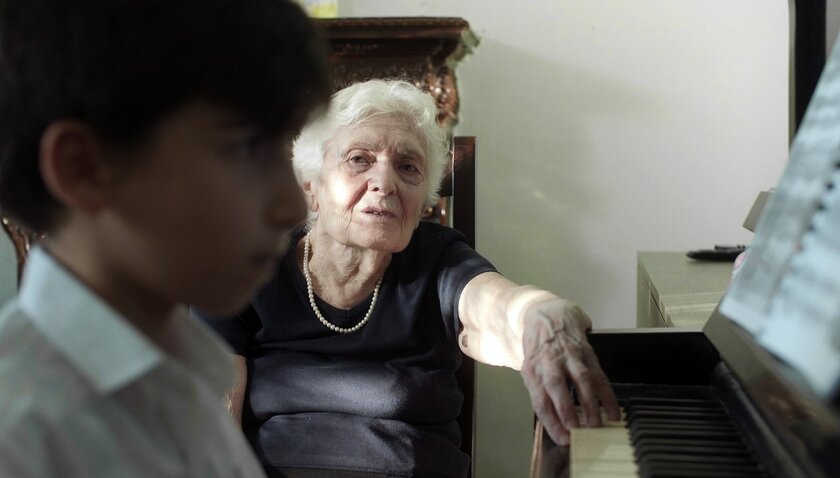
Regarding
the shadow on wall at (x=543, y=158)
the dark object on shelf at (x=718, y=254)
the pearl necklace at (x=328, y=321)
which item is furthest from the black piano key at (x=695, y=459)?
the shadow on wall at (x=543, y=158)

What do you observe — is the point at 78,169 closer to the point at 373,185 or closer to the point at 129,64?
the point at 129,64

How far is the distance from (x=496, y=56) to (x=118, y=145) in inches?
89.8

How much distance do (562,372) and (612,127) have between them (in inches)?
70.2

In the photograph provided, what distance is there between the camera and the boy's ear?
0.59 metres

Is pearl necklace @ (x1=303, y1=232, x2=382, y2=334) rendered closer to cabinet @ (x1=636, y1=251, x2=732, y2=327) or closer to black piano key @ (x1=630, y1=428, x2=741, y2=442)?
cabinet @ (x1=636, y1=251, x2=732, y2=327)

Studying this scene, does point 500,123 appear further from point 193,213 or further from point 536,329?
point 193,213

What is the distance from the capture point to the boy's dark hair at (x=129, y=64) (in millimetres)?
575

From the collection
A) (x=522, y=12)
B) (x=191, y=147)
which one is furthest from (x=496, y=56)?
(x=191, y=147)

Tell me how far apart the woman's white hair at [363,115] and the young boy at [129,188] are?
3.82 feet

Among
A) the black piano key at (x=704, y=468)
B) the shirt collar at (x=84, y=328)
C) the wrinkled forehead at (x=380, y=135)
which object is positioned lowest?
the black piano key at (x=704, y=468)

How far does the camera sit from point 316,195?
1857mm

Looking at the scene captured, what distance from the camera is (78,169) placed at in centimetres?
60

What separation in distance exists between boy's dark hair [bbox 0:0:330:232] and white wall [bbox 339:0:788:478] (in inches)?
86.7

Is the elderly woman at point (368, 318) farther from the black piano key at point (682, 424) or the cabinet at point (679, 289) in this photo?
the black piano key at point (682, 424)
